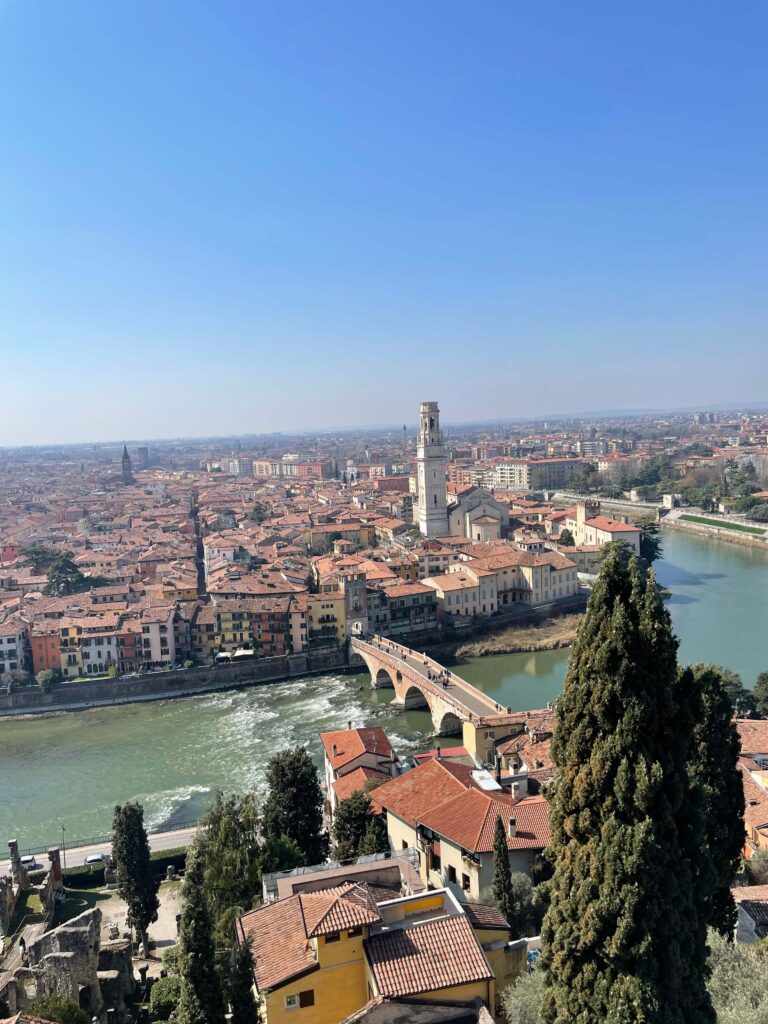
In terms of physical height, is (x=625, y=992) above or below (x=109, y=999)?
above

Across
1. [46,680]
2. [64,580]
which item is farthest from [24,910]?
[64,580]

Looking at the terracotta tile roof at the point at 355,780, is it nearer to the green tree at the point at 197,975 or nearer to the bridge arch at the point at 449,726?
the bridge arch at the point at 449,726

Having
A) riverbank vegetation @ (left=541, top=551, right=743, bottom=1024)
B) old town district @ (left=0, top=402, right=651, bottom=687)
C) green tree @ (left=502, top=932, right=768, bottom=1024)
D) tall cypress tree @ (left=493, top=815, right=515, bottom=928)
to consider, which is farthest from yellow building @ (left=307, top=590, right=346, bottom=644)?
riverbank vegetation @ (left=541, top=551, right=743, bottom=1024)

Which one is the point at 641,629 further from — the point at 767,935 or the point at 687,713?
the point at 767,935

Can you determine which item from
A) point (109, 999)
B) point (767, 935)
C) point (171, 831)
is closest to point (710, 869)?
point (767, 935)

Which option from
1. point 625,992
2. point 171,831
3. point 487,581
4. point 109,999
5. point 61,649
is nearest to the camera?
point 625,992

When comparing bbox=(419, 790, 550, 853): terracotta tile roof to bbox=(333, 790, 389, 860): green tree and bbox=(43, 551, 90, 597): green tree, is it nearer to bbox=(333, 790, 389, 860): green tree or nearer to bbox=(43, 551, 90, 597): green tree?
bbox=(333, 790, 389, 860): green tree
